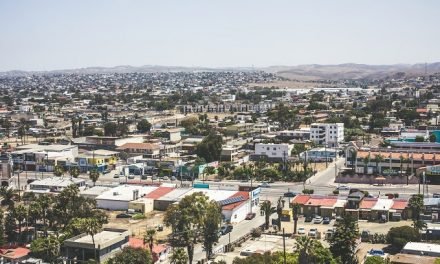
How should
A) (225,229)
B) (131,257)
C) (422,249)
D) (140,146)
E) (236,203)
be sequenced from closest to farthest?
(131,257), (422,249), (225,229), (236,203), (140,146)

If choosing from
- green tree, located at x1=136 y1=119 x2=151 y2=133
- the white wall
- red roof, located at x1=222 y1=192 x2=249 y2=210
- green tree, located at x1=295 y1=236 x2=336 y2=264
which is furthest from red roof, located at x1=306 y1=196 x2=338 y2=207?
green tree, located at x1=136 y1=119 x2=151 y2=133

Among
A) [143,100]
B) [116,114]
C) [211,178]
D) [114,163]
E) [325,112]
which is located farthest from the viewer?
[143,100]

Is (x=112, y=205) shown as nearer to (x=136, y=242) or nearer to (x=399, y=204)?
(x=136, y=242)

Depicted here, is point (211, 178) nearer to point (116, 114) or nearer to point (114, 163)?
point (114, 163)

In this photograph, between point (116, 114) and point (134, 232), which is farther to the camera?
point (116, 114)

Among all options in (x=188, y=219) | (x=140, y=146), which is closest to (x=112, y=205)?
(x=188, y=219)

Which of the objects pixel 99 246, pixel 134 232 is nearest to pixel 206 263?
pixel 99 246
